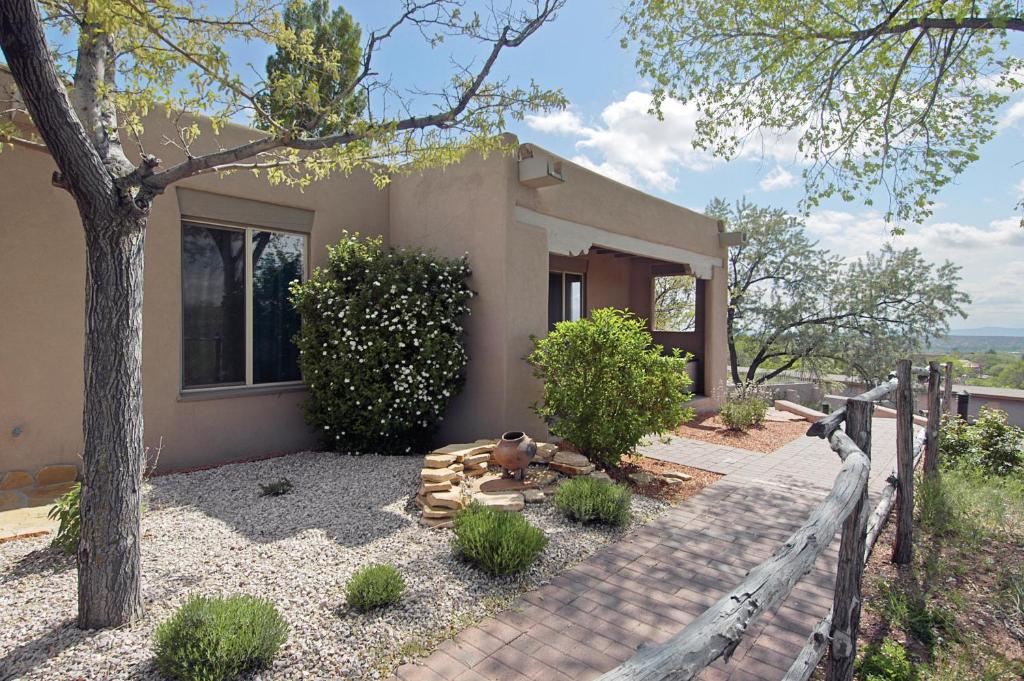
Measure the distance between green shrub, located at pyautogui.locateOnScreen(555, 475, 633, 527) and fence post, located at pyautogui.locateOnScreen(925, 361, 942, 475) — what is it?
2937 mm

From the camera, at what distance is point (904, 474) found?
403 cm

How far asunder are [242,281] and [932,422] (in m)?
7.57

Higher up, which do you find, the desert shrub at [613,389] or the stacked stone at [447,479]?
the desert shrub at [613,389]

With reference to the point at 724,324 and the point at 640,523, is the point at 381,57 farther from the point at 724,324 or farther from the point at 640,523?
the point at 724,324

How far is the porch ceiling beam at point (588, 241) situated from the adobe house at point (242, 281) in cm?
3

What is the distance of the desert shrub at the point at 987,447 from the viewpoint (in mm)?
6297

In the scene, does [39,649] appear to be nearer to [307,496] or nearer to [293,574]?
[293,574]

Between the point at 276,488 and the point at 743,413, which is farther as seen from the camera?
the point at 743,413

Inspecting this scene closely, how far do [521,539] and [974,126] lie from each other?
752 cm

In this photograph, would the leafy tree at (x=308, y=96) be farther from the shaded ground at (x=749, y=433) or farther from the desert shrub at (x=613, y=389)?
the shaded ground at (x=749, y=433)

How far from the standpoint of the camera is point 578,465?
5594mm

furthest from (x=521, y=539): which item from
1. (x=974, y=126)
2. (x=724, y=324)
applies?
(x=724, y=324)

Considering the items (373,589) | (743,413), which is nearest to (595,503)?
(373,589)

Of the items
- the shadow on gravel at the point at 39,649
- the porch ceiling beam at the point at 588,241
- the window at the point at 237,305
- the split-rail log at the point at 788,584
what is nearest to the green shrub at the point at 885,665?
the split-rail log at the point at 788,584
